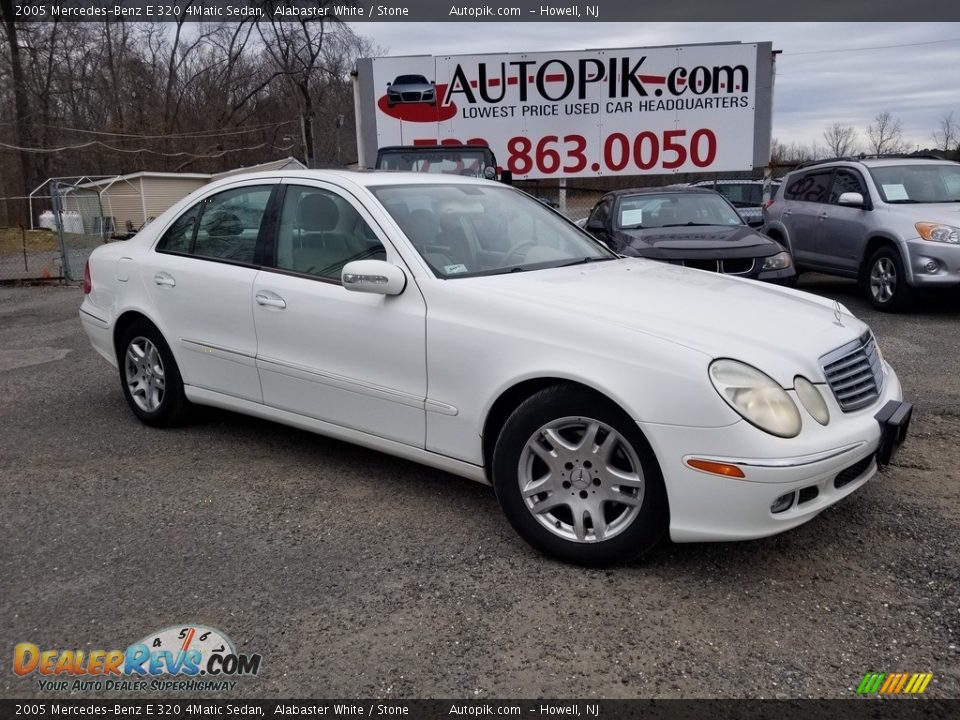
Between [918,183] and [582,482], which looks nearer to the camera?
[582,482]

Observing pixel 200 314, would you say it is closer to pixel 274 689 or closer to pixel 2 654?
pixel 2 654

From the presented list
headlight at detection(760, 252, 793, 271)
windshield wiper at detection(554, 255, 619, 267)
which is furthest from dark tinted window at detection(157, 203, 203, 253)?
headlight at detection(760, 252, 793, 271)

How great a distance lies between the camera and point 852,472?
3129 millimetres

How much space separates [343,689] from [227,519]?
58.3 inches

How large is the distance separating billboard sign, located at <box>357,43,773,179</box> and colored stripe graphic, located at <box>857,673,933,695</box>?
1392cm

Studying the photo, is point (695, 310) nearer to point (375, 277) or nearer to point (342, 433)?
point (375, 277)

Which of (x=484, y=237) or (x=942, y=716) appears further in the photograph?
(x=484, y=237)

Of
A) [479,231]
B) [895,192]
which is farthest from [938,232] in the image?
[479,231]

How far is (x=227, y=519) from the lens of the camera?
3.76 metres

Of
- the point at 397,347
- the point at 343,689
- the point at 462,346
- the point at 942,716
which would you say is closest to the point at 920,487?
the point at 942,716

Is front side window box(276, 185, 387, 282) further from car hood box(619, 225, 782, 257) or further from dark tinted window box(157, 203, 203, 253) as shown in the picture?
car hood box(619, 225, 782, 257)

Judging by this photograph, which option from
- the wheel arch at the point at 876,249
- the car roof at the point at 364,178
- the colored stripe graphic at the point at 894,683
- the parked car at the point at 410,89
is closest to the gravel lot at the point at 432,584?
the colored stripe graphic at the point at 894,683

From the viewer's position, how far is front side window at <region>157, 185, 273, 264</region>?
4445 millimetres

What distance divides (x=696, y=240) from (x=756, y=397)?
5629 mm
